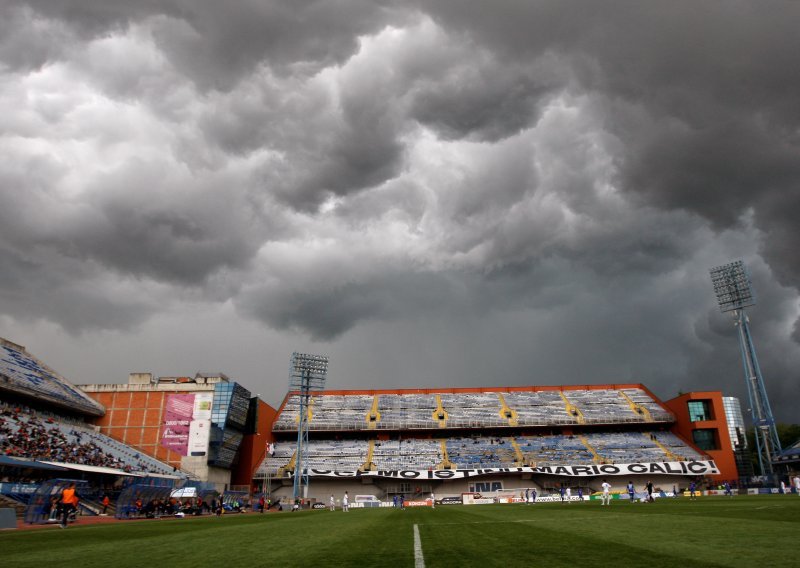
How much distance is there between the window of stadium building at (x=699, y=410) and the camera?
67125 millimetres

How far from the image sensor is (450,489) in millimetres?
62188

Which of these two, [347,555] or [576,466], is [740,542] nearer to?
[347,555]

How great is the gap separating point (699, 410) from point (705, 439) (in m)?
3.69

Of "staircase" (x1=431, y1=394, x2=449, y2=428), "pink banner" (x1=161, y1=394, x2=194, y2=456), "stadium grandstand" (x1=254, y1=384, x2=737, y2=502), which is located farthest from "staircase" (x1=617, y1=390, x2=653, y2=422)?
"pink banner" (x1=161, y1=394, x2=194, y2=456)

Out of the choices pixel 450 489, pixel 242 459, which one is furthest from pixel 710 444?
pixel 242 459

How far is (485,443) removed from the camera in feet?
226

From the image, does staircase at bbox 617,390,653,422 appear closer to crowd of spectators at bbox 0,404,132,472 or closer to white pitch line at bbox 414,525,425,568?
crowd of spectators at bbox 0,404,132,472

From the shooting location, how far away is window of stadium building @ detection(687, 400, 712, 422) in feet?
220

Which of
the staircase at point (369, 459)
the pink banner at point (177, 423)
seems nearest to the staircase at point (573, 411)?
the staircase at point (369, 459)

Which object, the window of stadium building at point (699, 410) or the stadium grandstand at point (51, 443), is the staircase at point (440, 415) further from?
the stadium grandstand at point (51, 443)

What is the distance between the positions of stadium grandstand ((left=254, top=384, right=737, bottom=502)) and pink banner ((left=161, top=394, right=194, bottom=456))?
10578mm

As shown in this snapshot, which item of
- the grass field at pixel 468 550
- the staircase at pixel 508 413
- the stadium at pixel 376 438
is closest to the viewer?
the grass field at pixel 468 550

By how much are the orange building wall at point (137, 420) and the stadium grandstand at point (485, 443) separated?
490 inches

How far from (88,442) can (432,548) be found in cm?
4746
